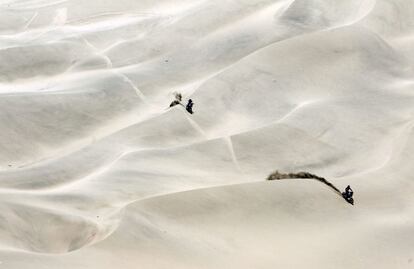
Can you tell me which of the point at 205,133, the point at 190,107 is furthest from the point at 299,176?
the point at 190,107

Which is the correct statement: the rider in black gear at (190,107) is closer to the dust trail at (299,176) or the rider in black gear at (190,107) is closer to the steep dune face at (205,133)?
the steep dune face at (205,133)

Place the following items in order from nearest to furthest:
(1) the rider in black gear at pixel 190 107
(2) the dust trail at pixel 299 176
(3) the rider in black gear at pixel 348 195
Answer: (3) the rider in black gear at pixel 348 195, (2) the dust trail at pixel 299 176, (1) the rider in black gear at pixel 190 107

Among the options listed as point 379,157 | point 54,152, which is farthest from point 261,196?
point 54,152

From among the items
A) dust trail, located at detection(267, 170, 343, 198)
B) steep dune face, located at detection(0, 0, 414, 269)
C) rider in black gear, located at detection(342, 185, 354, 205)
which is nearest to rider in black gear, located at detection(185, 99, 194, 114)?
steep dune face, located at detection(0, 0, 414, 269)

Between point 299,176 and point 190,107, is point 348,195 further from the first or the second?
point 190,107

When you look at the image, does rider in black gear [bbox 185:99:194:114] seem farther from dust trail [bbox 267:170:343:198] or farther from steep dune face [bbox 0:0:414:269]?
dust trail [bbox 267:170:343:198]

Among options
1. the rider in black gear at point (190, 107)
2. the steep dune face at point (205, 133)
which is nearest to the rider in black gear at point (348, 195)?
the steep dune face at point (205, 133)

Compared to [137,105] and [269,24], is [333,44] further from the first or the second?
[137,105]

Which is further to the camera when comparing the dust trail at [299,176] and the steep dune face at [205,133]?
the dust trail at [299,176]
